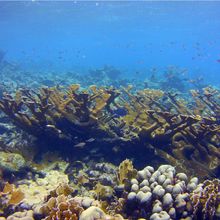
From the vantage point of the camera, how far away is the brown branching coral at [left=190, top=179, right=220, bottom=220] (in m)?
4.35

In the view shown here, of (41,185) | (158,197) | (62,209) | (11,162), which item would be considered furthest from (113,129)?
(62,209)

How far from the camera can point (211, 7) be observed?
1438 inches

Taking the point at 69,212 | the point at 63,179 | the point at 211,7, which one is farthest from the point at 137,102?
the point at 211,7

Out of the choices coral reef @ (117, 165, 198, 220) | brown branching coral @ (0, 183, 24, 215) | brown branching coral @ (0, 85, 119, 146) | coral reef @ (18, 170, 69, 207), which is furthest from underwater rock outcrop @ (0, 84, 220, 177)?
brown branching coral @ (0, 183, 24, 215)

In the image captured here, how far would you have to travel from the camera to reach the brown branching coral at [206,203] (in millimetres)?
4354

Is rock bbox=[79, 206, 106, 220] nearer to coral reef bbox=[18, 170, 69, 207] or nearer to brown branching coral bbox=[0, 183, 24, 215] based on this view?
brown branching coral bbox=[0, 183, 24, 215]

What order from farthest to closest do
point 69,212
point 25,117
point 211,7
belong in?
point 211,7, point 25,117, point 69,212

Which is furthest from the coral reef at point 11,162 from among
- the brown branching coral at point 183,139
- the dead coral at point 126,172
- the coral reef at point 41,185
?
the brown branching coral at point 183,139

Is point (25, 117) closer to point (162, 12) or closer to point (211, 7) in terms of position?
point (211, 7)

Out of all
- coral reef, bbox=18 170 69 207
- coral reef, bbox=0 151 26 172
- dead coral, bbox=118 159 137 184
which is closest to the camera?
dead coral, bbox=118 159 137 184

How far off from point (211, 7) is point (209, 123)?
34.1 m

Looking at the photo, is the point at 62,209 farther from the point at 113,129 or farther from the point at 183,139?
the point at 183,139

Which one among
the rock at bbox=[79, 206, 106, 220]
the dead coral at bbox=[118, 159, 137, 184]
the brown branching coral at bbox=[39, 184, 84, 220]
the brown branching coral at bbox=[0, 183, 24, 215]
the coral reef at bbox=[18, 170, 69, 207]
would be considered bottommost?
the coral reef at bbox=[18, 170, 69, 207]

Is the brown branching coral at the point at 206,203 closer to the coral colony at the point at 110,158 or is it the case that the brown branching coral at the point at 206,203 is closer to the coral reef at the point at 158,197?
the coral colony at the point at 110,158
